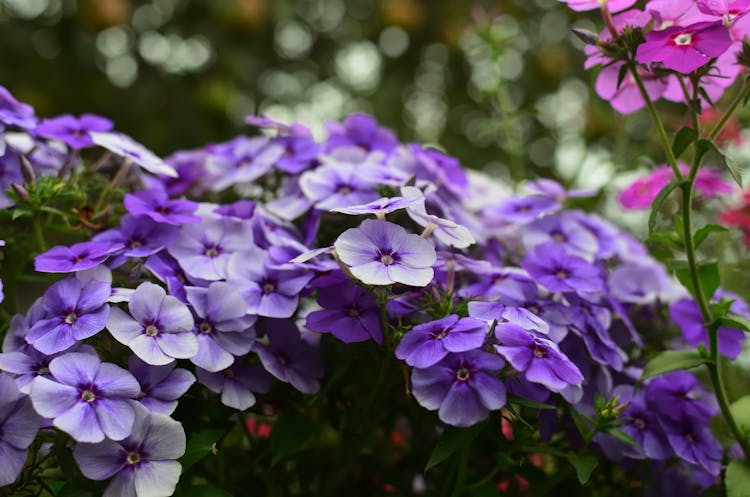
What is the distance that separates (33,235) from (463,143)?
1571mm

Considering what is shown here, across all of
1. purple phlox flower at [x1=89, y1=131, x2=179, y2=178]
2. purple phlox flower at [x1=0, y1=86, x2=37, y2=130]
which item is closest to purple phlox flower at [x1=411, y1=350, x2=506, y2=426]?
purple phlox flower at [x1=89, y1=131, x2=179, y2=178]

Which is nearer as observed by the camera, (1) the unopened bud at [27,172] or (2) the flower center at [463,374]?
(2) the flower center at [463,374]

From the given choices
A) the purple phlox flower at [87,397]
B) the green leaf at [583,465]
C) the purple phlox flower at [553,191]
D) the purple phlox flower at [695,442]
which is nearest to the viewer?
the purple phlox flower at [87,397]

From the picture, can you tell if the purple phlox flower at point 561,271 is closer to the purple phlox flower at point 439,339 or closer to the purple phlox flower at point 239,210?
the purple phlox flower at point 439,339

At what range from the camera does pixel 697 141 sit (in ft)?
2.81

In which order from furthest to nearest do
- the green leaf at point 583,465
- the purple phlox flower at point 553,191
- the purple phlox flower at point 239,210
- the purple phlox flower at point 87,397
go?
the purple phlox flower at point 553,191, the purple phlox flower at point 239,210, the green leaf at point 583,465, the purple phlox flower at point 87,397

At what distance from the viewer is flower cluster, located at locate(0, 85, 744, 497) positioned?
2.56ft

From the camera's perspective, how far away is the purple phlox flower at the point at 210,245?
3.03ft

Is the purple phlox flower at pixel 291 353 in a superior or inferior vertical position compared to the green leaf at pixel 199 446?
superior

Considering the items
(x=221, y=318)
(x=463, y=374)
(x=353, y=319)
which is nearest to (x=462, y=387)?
(x=463, y=374)

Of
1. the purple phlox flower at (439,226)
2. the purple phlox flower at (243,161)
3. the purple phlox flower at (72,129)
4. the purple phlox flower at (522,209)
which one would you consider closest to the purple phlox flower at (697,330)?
the purple phlox flower at (522,209)

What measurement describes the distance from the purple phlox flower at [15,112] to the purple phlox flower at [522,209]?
0.60 metres

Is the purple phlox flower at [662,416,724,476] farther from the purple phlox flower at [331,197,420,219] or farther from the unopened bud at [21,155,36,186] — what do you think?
the unopened bud at [21,155,36,186]

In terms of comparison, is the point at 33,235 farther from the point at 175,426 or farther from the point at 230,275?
the point at 175,426
